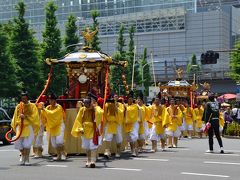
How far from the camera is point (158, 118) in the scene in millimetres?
17469

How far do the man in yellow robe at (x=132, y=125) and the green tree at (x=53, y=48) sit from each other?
28.1 metres

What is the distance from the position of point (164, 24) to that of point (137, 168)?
78.3 meters

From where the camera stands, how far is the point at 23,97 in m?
13.7

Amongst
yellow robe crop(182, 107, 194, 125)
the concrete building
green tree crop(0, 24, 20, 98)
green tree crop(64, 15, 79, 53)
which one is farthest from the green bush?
the concrete building

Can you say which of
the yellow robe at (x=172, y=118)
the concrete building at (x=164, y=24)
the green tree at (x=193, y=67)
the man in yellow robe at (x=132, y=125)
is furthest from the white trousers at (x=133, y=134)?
the concrete building at (x=164, y=24)

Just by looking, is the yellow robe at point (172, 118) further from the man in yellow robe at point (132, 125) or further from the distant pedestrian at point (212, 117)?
the man in yellow robe at point (132, 125)

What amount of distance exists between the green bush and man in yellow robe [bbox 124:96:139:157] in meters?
10.4

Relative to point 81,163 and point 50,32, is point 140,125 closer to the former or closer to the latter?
point 81,163

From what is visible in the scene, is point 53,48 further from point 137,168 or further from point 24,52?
point 137,168

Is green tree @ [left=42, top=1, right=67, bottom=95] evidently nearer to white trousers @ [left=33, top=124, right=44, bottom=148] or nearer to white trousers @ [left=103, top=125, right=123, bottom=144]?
white trousers @ [left=33, top=124, right=44, bottom=148]

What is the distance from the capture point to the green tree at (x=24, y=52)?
4103 cm

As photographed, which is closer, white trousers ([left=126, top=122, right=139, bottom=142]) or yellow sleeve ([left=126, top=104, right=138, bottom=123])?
white trousers ([left=126, top=122, right=139, bottom=142])

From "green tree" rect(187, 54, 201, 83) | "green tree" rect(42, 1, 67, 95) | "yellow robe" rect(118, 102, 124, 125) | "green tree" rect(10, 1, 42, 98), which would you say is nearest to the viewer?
"yellow robe" rect(118, 102, 124, 125)

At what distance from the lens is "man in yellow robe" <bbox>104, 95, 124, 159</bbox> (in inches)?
590
